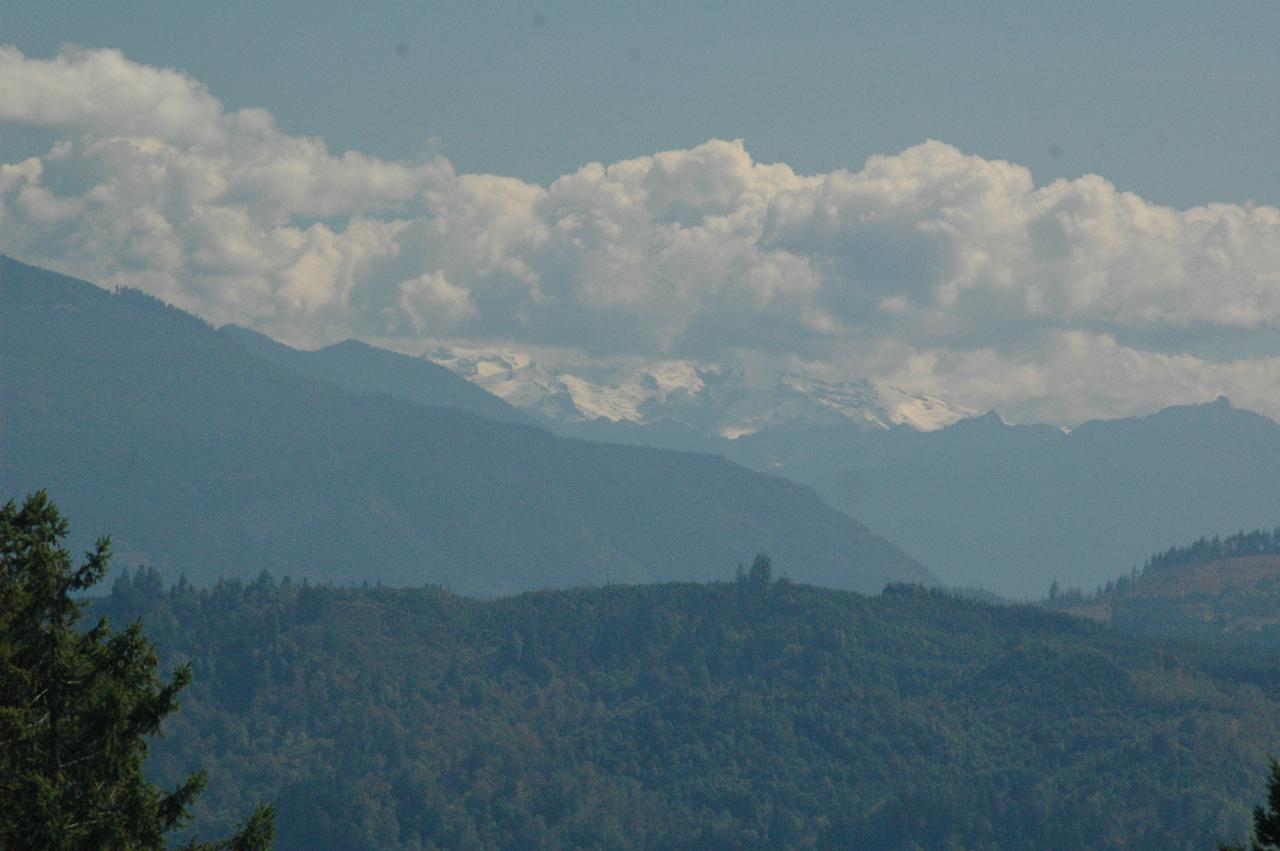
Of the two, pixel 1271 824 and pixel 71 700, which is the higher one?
pixel 1271 824

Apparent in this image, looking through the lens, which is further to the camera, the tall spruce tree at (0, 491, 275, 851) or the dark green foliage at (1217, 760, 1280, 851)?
the tall spruce tree at (0, 491, 275, 851)

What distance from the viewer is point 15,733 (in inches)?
2074

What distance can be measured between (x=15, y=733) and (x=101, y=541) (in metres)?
6.77

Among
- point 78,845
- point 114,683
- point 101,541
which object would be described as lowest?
point 78,845

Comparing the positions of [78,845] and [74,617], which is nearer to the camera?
[78,845]

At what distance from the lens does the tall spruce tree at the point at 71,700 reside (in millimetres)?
53688

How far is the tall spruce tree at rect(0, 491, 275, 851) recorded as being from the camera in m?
53.7

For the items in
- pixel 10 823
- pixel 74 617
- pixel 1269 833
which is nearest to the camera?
pixel 1269 833

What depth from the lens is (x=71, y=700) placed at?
55125 mm

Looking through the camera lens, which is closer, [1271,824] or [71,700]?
[1271,824]

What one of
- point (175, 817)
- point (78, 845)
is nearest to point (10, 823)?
point (78, 845)

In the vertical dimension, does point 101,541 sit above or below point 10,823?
above

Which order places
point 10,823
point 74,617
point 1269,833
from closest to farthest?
point 1269,833
point 10,823
point 74,617

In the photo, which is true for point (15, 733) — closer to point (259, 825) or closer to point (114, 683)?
point (114, 683)
